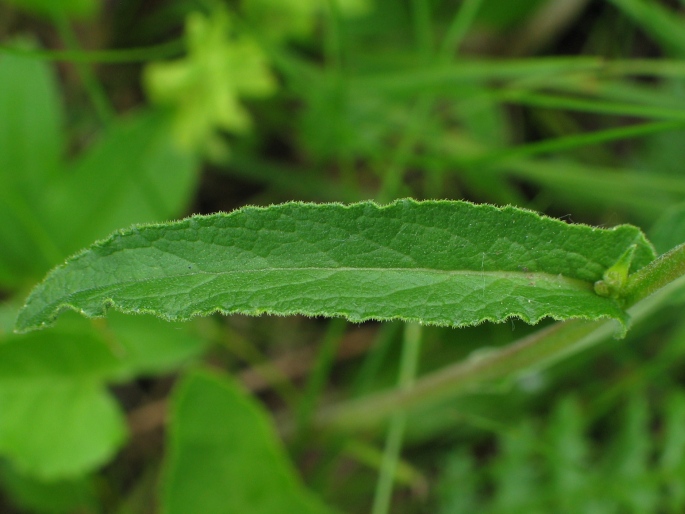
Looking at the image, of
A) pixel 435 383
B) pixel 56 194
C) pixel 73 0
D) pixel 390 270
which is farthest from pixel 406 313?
pixel 73 0

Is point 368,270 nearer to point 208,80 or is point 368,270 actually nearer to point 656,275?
point 656,275

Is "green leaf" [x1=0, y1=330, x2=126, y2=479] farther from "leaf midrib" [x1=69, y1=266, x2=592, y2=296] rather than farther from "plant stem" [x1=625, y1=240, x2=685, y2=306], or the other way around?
"plant stem" [x1=625, y1=240, x2=685, y2=306]

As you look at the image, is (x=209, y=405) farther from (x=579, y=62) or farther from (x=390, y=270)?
(x=579, y=62)

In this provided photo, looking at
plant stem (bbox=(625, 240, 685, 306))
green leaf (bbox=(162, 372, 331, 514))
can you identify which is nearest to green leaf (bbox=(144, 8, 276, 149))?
green leaf (bbox=(162, 372, 331, 514))

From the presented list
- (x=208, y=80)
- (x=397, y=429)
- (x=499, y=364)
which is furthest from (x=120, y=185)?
(x=499, y=364)

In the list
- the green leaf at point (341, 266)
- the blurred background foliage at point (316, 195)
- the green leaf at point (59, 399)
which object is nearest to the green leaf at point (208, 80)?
the blurred background foliage at point (316, 195)

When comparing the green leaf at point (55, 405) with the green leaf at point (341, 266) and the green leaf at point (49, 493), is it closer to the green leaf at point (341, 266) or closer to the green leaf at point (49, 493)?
the green leaf at point (49, 493)
